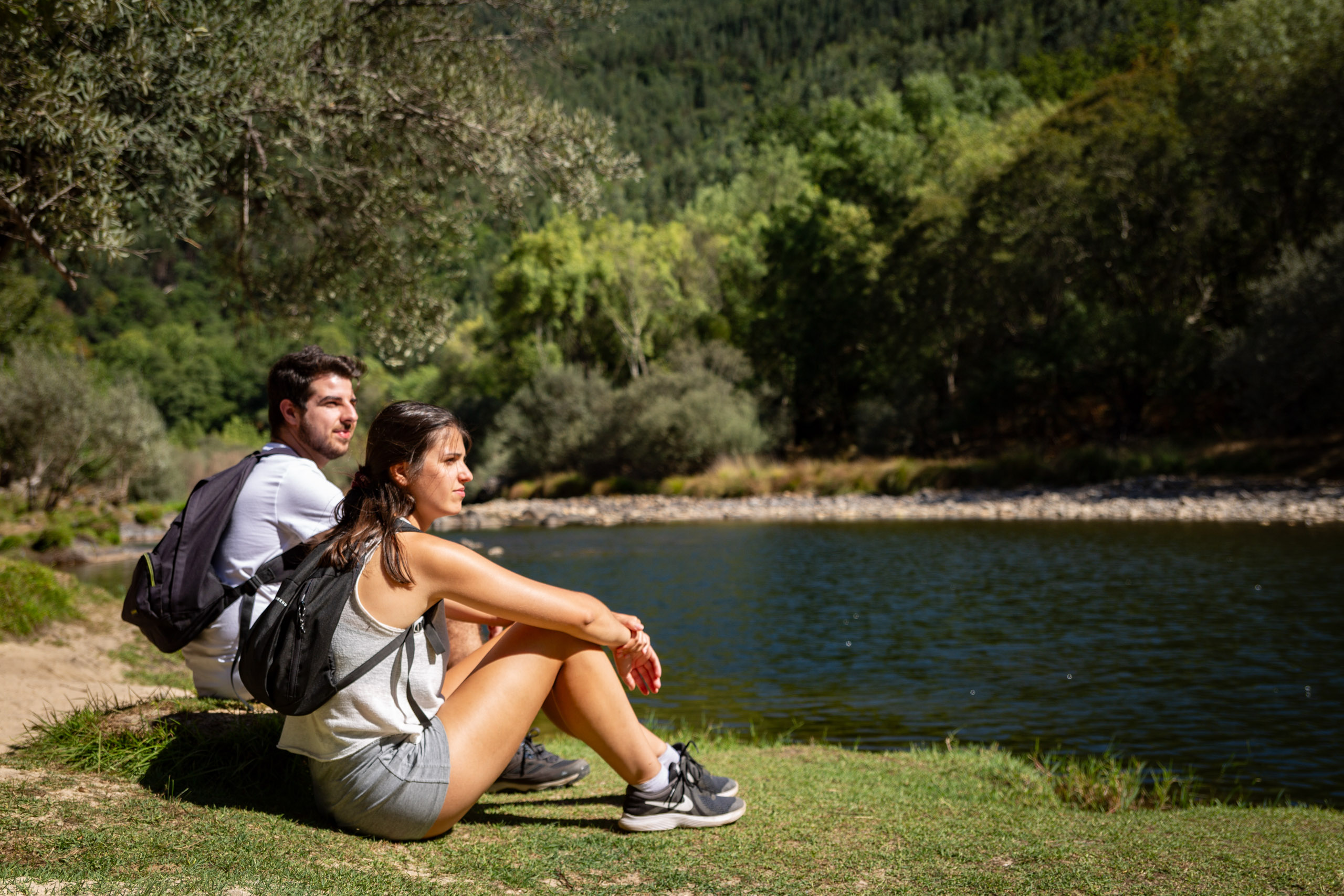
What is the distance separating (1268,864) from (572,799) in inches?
115

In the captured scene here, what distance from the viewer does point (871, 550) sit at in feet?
70.6

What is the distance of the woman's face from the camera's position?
3.72 m

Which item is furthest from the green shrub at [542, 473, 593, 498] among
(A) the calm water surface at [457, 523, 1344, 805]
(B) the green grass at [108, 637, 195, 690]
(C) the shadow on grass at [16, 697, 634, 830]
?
(C) the shadow on grass at [16, 697, 634, 830]

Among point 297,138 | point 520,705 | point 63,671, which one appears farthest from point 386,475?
point 297,138

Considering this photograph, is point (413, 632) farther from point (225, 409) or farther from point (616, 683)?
point (225, 409)

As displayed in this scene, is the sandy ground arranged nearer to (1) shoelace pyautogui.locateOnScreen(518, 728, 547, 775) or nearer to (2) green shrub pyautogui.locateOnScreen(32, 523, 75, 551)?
(1) shoelace pyautogui.locateOnScreen(518, 728, 547, 775)

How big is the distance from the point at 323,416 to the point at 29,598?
5.71 metres

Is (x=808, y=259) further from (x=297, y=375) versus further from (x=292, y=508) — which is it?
(x=292, y=508)

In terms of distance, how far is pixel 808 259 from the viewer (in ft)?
148

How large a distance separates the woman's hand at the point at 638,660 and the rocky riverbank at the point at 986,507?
22.3 meters

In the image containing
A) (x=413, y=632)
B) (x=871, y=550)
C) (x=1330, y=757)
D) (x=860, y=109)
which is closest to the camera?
(x=413, y=632)

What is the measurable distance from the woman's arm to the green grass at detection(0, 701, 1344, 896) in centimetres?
88

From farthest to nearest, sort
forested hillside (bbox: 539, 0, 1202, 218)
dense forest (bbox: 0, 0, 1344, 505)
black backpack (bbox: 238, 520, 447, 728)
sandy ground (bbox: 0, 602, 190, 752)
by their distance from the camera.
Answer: forested hillside (bbox: 539, 0, 1202, 218)
dense forest (bbox: 0, 0, 1344, 505)
sandy ground (bbox: 0, 602, 190, 752)
black backpack (bbox: 238, 520, 447, 728)

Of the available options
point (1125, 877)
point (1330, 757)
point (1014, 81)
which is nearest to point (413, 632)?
point (1125, 877)
